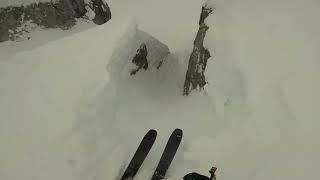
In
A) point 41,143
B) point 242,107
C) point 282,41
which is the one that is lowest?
point 41,143

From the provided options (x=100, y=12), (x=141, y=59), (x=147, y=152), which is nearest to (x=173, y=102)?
(x=141, y=59)

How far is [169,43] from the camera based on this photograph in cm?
823

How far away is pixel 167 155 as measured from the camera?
5.45 m

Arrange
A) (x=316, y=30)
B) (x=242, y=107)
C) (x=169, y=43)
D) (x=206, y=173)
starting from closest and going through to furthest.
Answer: (x=206, y=173) < (x=242, y=107) < (x=316, y=30) < (x=169, y=43)

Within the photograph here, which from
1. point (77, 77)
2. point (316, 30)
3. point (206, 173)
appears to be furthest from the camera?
point (316, 30)

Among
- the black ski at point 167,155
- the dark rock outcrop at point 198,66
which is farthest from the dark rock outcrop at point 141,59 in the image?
the black ski at point 167,155

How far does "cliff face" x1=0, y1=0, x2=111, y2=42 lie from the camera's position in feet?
22.4

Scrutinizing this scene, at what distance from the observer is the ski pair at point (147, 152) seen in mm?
5307

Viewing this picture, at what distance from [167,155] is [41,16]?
340 cm

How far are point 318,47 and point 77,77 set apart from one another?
376 centimetres

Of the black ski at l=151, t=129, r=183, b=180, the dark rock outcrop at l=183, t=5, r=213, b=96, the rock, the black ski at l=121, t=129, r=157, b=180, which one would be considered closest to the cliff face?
the rock

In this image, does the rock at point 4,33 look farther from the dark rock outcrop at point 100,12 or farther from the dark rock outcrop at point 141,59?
→ the dark rock outcrop at point 141,59

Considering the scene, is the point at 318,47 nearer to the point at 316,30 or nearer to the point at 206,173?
the point at 316,30

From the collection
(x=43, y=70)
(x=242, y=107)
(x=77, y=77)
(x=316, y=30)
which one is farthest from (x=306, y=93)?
(x=43, y=70)
